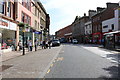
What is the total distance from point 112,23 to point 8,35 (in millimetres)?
31872

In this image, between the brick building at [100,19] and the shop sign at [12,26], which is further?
the brick building at [100,19]

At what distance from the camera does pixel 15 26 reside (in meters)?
21.3

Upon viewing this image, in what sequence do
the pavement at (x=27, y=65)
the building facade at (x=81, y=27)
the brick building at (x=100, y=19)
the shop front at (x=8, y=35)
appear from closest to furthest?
the pavement at (x=27, y=65), the shop front at (x=8, y=35), the brick building at (x=100, y=19), the building facade at (x=81, y=27)

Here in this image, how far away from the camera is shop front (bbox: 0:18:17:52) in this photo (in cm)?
1763

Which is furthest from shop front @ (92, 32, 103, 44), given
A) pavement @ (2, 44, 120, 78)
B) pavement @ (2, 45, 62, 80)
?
pavement @ (2, 45, 62, 80)

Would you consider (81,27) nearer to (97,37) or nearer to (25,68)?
(97,37)

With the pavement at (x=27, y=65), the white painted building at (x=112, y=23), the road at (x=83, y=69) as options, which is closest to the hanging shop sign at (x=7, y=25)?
the pavement at (x=27, y=65)

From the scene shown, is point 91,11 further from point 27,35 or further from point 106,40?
point 27,35

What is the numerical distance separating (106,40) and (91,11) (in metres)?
37.8

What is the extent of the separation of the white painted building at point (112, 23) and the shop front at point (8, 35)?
92.0 feet

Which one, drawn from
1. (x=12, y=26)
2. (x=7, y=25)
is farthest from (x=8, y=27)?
(x=12, y=26)

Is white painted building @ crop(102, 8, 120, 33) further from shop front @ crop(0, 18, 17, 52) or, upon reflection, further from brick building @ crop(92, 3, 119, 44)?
shop front @ crop(0, 18, 17, 52)

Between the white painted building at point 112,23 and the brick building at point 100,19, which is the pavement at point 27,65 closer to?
Answer: the white painted building at point 112,23

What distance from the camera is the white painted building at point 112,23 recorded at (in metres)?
39.7
